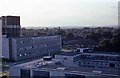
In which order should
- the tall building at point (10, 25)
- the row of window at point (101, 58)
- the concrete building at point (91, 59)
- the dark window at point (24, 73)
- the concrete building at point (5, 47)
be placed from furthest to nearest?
the tall building at point (10, 25), the concrete building at point (5, 47), the row of window at point (101, 58), the concrete building at point (91, 59), the dark window at point (24, 73)

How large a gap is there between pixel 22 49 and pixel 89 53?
4.14m

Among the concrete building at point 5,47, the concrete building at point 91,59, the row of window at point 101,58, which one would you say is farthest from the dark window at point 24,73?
the concrete building at point 5,47

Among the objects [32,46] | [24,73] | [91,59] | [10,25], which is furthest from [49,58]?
[10,25]

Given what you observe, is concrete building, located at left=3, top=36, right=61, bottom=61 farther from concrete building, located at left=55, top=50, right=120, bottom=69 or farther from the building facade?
concrete building, located at left=55, top=50, right=120, bottom=69

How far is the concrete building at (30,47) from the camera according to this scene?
1213cm

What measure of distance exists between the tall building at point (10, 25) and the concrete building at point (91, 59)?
6.38m

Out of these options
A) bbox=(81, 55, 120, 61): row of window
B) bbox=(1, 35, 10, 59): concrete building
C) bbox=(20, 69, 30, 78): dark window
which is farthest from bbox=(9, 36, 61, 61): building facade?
bbox=(20, 69, 30, 78): dark window

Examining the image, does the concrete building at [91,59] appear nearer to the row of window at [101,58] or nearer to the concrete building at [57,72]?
the row of window at [101,58]

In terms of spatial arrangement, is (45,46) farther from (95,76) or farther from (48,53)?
(95,76)

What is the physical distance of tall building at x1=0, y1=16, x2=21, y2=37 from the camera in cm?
1510

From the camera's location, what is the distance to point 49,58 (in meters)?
8.83

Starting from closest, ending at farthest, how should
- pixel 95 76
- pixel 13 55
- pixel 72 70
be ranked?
pixel 95 76
pixel 72 70
pixel 13 55

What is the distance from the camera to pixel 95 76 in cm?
611

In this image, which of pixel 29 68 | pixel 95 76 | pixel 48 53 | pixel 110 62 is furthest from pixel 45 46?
pixel 95 76
